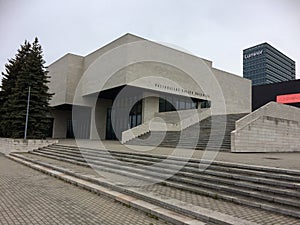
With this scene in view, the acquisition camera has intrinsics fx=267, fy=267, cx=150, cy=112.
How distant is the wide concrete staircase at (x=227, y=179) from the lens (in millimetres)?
5621

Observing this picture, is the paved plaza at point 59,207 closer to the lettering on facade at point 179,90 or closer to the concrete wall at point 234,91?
the lettering on facade at point 179,90

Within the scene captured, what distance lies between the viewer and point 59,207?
19.0 ft

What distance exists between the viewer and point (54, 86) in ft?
106

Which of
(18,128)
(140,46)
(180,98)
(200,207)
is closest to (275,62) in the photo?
(180,98)

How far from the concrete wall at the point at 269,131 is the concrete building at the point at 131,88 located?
7.38 metres

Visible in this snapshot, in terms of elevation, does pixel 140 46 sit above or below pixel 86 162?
above

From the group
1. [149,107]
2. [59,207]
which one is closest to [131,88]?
[149,107]

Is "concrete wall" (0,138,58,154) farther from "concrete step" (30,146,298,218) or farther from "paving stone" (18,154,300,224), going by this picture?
"paving stone" (18,154,300,224)

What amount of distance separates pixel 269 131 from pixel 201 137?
13.1ft

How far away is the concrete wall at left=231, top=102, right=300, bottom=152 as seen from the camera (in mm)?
13711

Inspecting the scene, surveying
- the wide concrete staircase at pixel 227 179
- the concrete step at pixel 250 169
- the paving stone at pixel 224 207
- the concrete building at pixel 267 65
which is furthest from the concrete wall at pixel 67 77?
the concrete building at pixel 267 65

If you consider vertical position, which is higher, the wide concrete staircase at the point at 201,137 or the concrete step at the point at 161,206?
the wide concrete staircase at the point at 201,137

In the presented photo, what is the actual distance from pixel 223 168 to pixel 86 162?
685 cm

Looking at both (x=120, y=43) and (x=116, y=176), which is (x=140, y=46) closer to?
(x=120, y=43)
